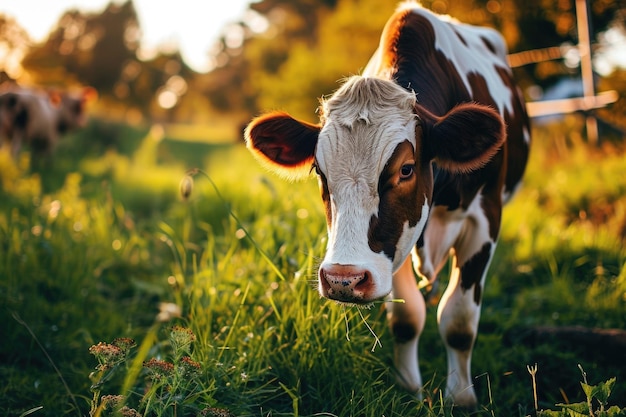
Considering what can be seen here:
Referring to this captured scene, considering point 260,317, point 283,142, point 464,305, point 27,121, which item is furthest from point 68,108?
point 464,305

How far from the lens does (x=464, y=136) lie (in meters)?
2.45

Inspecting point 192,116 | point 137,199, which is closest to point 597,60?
point 137,199

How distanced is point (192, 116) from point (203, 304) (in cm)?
6720

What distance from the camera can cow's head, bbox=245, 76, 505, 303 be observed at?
2156 mm

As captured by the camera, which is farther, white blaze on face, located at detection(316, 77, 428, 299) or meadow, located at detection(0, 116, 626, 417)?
meadow, located at detection(0, 116, 626, 417)

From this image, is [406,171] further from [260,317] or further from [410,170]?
[260,317]

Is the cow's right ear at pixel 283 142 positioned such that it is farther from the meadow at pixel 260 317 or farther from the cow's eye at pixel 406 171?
the cow's eye at pixel 406 171

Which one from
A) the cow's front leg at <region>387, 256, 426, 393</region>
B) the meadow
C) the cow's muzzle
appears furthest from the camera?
the cow's front leg at <region>387, 256, 426, 393</region>

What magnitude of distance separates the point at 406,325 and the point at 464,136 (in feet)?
3.59

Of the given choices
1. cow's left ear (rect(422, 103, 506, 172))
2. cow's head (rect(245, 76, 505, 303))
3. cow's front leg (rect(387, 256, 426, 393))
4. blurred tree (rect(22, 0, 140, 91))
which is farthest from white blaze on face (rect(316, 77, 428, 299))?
blurred tree (rect(22, 0, 140, 91))

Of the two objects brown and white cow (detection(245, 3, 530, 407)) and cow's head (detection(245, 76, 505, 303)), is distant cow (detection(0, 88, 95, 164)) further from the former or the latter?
cow's head (detection(245, 76, 505, 303))

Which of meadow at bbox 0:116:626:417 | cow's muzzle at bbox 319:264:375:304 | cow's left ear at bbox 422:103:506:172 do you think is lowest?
meadow at bbox 0:116:626:417

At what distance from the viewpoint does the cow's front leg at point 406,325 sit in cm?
311

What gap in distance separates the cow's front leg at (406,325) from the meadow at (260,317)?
12 centimetres
